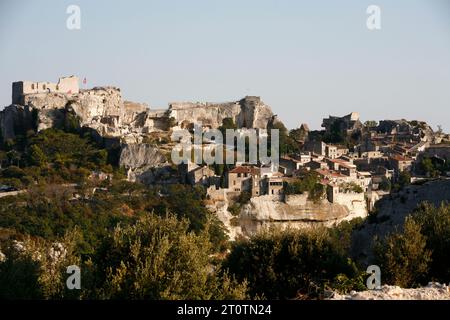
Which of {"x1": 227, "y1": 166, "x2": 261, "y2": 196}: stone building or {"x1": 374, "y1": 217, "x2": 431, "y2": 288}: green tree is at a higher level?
{"x1": 374, "y1": 217, "x2": 431, "y2": 288}: green tree

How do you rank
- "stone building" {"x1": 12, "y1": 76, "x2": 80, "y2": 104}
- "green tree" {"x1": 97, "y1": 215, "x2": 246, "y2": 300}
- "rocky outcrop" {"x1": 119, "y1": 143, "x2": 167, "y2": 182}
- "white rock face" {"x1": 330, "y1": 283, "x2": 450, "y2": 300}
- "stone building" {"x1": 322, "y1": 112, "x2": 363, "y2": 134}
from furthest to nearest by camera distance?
"stone building" {"x1": 322, "y1": 112, "x2": 363, "y2": 134} → "stone building" {"x1": 12, "y1": 76, "x2": 80, "y2": 104} → "rocky outcrop" {"x1": 119, "y1": 143, "x2": 167, "y2": 182} → "green tree" {"x1": 97, "y1": 215, "x2": 246, "y2": 300} → "white rock face" {"x1": 330, "y1": 283, "x2": 450, "y2": 300}

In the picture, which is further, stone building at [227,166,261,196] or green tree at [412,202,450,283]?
stone building at [227,166,261,196]

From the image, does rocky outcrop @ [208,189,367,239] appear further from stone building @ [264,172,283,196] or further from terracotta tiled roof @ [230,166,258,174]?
terracotta tiled roof @ [230,166,258,174]

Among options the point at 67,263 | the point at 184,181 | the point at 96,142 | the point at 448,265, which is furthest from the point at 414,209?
the point at 96,142

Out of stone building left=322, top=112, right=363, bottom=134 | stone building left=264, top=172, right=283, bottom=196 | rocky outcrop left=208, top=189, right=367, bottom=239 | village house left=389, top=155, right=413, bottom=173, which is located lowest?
rocky outcrop left=208, top=189, right=367, bottom=239

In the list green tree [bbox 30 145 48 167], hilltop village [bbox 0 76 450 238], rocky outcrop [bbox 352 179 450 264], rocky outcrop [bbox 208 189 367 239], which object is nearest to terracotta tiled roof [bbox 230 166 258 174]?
hilltop village [bbox 0 76 450 238]

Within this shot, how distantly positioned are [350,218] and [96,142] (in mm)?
18424

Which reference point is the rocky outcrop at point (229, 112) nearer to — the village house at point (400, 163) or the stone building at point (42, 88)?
the stone building at point (42, 88)

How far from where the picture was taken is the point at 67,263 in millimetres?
17703

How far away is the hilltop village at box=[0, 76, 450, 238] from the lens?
4449 cm

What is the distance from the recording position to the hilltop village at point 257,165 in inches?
1751

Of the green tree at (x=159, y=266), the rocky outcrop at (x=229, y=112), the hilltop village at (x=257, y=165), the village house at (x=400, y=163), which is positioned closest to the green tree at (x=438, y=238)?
the green tree at (x=159, y=266)
